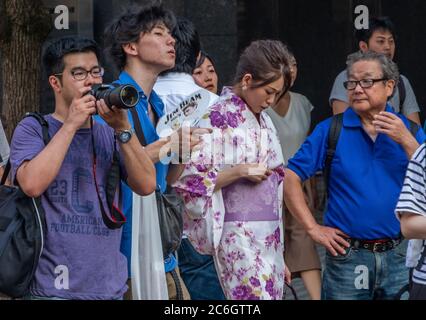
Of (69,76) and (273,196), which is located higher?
(69,76)

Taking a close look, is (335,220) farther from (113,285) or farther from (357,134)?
(113,285)

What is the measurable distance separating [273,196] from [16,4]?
3.41 metres

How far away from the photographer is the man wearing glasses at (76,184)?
14.4ft

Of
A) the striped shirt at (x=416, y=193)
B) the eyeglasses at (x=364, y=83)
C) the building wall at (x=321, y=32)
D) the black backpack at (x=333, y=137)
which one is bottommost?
the striped shirt at (x=416, y=193)

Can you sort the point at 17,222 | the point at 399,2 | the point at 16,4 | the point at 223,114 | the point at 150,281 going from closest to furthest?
1. the point at 17,222
2. the point at 150,281
3. the point at 223,114
4. the point at 16,4
5. the point at 399,2

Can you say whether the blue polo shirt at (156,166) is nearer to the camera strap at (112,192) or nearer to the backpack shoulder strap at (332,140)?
the camera strap at (112,192)

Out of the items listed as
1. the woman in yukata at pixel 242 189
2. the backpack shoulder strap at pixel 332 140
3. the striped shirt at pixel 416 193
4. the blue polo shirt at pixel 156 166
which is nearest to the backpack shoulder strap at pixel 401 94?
the backpack shoulder strap at pixel 332 140

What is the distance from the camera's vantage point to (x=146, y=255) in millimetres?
4871

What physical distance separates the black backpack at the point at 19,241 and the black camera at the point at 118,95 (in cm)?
47

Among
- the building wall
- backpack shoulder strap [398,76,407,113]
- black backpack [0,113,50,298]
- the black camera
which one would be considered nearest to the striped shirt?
the black camera

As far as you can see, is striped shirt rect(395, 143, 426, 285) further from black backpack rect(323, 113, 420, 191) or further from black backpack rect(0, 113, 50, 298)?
black backpack rect(0, 113, 50, 298)

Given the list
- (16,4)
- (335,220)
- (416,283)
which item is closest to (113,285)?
(416,283)

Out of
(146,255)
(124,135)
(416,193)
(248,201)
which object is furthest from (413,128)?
(124,135)
